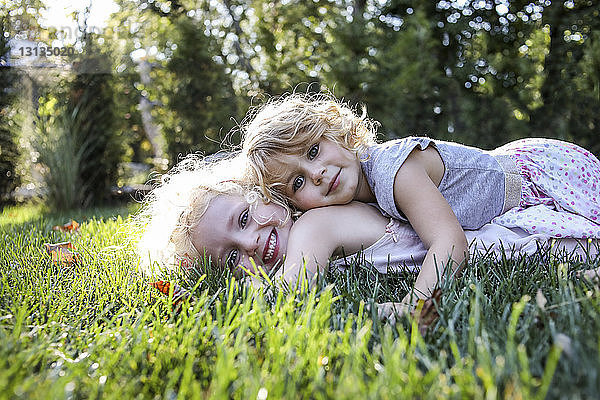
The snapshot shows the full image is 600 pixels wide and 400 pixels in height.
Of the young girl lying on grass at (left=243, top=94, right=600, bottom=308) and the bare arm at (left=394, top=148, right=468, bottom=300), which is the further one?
the young girl lying on grass at (left=243, top=94, right=600, bottom=308)

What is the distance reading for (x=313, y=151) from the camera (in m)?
2.24

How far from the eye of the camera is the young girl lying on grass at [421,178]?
208 centimetres

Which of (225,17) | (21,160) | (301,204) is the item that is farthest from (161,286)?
(225,17)

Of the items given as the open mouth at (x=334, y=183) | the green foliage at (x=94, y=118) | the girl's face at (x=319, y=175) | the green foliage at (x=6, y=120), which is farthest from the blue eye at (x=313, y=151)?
the green foliage at (x=6, y=120)

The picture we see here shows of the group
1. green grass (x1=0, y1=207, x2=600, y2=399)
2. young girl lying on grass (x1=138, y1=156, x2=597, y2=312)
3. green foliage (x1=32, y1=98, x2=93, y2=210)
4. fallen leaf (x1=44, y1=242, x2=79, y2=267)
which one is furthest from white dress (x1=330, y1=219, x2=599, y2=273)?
green foliage (x1=32, y1=98, x2=93, y2=210)

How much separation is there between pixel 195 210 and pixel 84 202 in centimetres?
501

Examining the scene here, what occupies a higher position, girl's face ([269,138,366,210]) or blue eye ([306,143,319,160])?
blue eye ([306,143,319,160])

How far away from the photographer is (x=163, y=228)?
7.64 feet

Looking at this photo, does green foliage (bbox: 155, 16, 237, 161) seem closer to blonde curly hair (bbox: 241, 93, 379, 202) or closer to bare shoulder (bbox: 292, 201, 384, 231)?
blonde curly hair (bbox: 241, 93, 379, 202)

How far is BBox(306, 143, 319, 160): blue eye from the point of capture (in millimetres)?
2225

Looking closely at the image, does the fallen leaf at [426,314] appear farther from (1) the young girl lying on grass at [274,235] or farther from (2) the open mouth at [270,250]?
(2) the open mouth at [270,250]

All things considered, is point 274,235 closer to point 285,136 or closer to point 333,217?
point 333,217

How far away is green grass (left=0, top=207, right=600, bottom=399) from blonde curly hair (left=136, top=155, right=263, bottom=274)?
1.86 feet

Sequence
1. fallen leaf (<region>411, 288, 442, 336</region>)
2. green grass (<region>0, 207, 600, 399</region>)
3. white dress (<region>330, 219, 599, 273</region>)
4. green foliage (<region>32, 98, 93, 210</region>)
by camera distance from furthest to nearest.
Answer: green foliage (<region>32, 98, 93, 210</region>), white dress (<region>330, 219, 599, 273</region>), fallen leaf (<region>411, 288, 442, 336</region>), green grass (<region>0, 207, 600, 399</region>)
